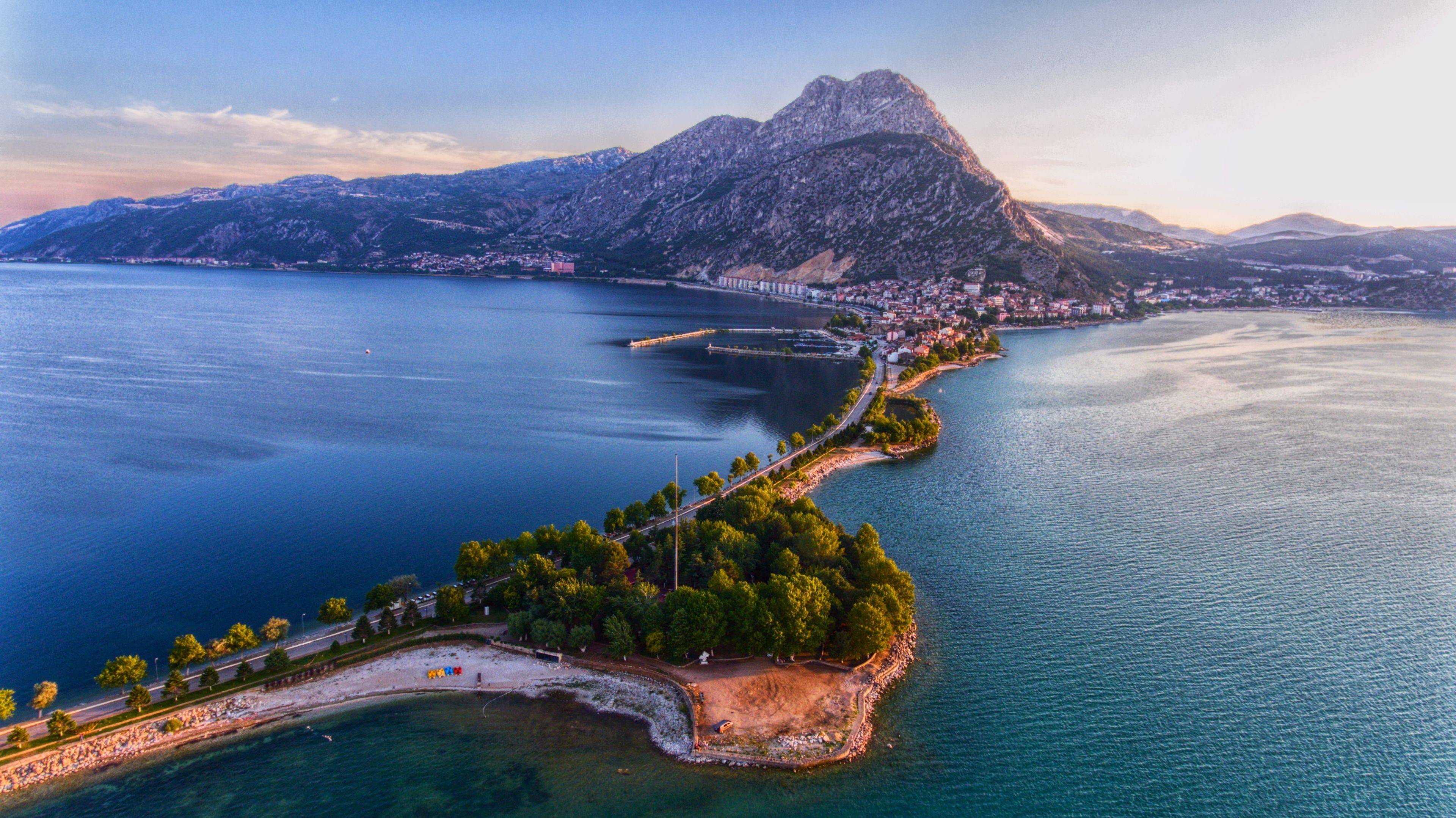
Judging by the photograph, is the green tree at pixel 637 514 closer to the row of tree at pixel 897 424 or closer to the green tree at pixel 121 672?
the green tree at pixel 121 672

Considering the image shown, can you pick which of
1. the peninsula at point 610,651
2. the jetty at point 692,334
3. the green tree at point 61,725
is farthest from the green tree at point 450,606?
the jetty at point 692,334

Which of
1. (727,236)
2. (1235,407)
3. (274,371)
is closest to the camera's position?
(1235,407)

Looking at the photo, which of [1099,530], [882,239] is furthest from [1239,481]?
[882,239]

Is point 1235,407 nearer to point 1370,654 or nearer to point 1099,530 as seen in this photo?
point 1099,530

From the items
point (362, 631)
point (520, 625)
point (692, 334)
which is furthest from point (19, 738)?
point (692, 334)

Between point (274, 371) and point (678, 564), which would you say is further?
point (274, 371)

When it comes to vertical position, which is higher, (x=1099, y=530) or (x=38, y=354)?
(x=38, y=354)

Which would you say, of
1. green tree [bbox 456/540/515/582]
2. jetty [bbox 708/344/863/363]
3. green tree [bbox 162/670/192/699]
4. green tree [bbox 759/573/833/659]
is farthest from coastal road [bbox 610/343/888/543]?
green tree [bbox 162/670/192/699]
